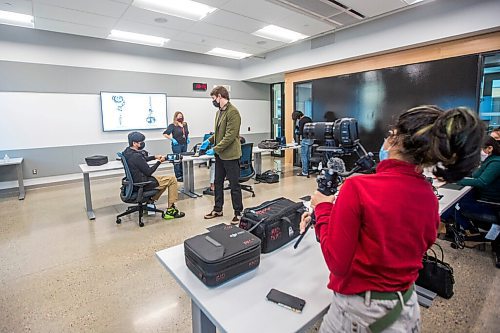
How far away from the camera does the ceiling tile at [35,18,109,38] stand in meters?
4.84

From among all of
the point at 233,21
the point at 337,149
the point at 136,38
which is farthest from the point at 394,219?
the point at 136,38

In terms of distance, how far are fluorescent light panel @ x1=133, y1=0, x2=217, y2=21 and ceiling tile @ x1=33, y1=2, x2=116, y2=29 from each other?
0.92 meters

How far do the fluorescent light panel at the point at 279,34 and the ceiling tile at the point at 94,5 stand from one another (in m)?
2.50

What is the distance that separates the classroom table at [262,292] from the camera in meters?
0.96

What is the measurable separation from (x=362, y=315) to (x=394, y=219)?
12.5 inches

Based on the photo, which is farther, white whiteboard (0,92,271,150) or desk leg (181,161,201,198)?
white whiteboard (0,92,271,150)

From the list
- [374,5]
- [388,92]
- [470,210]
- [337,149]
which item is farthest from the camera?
[388,92]

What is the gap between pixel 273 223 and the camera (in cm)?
147

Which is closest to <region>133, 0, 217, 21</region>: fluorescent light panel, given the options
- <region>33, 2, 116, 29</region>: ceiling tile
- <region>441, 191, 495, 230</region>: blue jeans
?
<region>33, 2, 116, 29</region>: ceiling tile

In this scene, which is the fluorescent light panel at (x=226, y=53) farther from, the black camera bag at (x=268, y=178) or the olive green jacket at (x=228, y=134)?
the olive green jacket at (x=228, y=134)

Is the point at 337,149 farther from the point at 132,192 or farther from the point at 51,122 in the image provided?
the point at 51,122

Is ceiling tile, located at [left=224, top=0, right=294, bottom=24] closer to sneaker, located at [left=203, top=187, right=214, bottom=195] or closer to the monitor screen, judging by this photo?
sneaker, located at [left=203, top=187, right=214, bottom=195]

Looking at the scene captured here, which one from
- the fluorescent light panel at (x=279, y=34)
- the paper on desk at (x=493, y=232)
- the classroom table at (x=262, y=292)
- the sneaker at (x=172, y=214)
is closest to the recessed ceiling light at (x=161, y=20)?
the fluorescent light panel at (x=279, y=34)

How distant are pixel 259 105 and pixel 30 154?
616 cm
